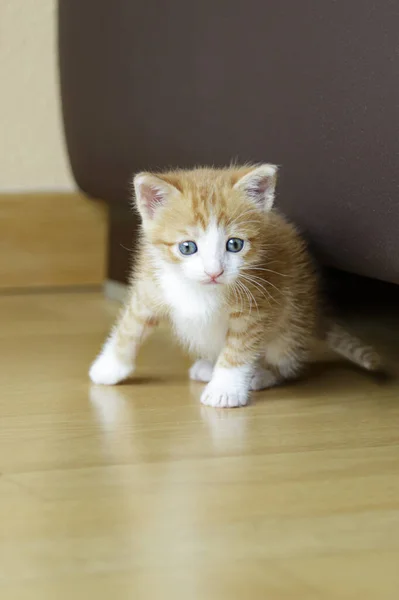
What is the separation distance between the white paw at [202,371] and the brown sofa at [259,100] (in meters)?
0.25

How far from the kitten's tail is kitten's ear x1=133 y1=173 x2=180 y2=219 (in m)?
0.39

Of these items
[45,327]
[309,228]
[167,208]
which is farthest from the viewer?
[45,327]

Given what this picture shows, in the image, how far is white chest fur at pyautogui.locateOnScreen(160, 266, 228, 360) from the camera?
126 cm

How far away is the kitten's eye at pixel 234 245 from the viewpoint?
1.21m

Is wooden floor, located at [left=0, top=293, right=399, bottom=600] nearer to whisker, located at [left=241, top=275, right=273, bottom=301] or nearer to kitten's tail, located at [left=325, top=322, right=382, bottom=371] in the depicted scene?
kitten's tail, located at [left=325, top=322, right=382, bottom=371]

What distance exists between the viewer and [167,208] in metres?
1.24

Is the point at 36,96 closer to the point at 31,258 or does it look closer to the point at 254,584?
the point at 31,258

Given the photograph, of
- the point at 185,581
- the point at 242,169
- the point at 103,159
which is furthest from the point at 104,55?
the point at 185,581

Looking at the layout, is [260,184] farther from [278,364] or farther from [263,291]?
[278,364]

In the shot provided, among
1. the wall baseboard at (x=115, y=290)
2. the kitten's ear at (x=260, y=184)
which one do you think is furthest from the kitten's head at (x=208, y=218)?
the wall baseboard at (x=115, y=290)

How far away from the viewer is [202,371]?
1391 mm

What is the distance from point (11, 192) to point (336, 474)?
145 centimetres

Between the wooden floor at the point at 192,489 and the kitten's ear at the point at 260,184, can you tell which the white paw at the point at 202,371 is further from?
the kitten's ear at the point at 260,184

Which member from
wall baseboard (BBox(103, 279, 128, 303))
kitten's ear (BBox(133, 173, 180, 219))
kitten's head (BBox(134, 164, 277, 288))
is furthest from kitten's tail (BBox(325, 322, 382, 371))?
wall baseboard (BBox(103, 279, 128, 303))
